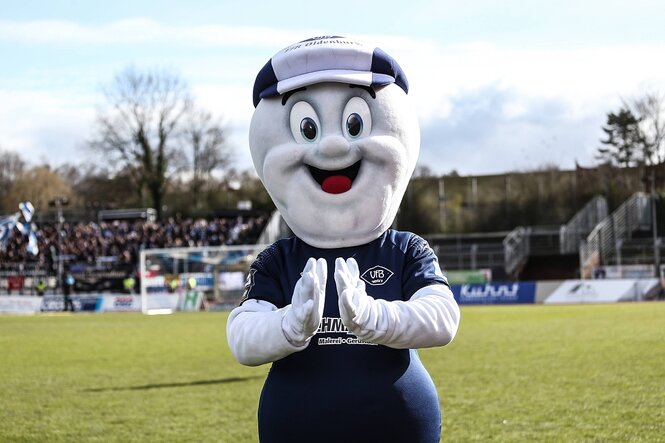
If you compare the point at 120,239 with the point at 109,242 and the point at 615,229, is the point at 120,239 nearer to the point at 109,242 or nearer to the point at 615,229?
the point at 109,242

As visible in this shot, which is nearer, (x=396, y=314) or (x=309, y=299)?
(x=309, y=299)

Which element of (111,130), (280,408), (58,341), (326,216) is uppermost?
(111,130)

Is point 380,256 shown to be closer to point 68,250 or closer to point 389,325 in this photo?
point 389,325

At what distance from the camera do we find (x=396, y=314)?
443 cm

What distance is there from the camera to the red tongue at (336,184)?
491cm

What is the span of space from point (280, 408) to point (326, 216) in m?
0.99

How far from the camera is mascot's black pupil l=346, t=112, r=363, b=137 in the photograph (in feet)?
16.3

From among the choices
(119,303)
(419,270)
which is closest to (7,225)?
(119,303)

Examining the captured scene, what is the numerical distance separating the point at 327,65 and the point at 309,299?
139cm

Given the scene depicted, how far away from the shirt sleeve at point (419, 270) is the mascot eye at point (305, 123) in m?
0.77

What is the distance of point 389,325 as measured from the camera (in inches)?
173

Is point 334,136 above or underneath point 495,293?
above

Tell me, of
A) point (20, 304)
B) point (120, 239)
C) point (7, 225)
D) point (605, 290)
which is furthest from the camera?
point (120, 239)

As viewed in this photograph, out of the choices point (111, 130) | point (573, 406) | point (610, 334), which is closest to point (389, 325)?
point (573, 406)
